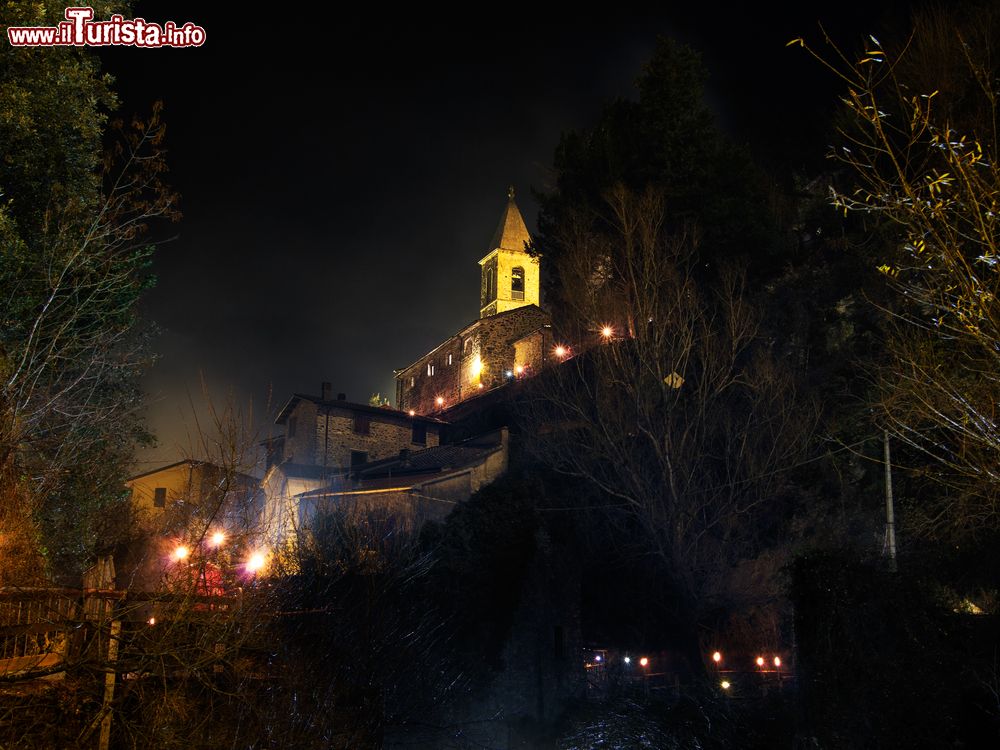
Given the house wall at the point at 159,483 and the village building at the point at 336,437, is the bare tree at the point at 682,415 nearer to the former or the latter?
the village building at the point at 336,437

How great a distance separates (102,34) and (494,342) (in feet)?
114

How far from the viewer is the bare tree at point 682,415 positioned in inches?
755

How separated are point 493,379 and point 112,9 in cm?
3417

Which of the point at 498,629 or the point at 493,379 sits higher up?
the point at 493,379

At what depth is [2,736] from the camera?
21.4 feet

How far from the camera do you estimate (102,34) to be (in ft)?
36.8

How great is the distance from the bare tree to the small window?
1535 cm

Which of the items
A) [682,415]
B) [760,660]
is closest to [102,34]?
[682,415]

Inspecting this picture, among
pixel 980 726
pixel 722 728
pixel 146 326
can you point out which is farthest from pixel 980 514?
pixel 146 326

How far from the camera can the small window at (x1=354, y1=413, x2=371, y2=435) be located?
35.6m

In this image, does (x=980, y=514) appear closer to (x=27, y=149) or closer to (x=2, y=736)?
(x=2, y=736)

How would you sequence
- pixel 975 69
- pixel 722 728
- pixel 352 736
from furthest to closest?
pixel 722 728
pixel 352 736
pixel 975 69

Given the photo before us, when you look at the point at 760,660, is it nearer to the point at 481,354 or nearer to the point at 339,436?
the point at 339,436

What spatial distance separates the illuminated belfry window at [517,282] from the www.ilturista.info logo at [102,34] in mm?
43364
